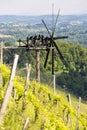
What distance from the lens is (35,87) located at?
17.3 meters

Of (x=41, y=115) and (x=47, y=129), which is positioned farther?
(x=41, y=115)

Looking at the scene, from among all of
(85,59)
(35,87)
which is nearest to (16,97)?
(35,87)

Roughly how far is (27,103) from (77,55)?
91.3 m

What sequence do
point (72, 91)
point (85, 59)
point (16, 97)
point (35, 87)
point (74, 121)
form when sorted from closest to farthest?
point (16, 97)
point (35, 87)
point (74, 121)
point (72, 91)
point (85, 59)

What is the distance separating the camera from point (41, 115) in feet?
46.6

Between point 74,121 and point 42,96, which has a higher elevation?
point 42,96

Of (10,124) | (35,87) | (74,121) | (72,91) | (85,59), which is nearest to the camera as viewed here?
(10,124)

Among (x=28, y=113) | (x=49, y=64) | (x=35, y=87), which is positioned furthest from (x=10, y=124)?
(x=49, y=64)

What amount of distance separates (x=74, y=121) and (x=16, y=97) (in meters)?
5.99

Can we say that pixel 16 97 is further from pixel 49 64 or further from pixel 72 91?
pixel 49 64

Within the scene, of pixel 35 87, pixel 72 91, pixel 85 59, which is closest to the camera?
pixel 35 87

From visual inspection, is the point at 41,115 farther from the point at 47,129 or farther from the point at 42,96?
the point at 42,96

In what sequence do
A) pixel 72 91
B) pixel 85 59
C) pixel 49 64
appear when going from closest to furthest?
pixel 72 91, pixel 49 64, pixel 85 59

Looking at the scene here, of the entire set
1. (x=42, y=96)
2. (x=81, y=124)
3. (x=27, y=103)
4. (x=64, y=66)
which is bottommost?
(x=64, y=66)
